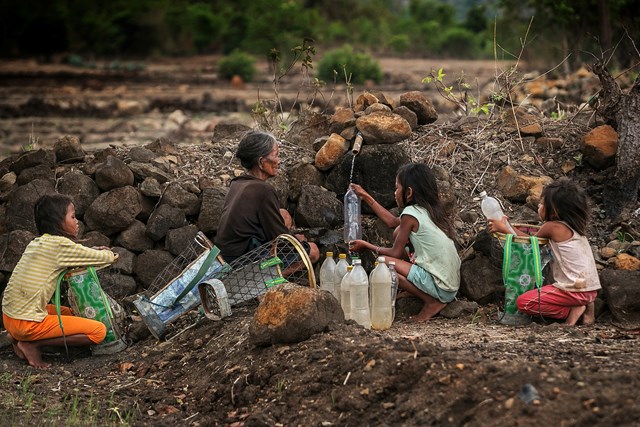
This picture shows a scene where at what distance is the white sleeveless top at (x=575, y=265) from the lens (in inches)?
224

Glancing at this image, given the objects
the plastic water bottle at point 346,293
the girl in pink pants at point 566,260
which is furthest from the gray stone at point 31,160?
the girl in pink pants at point 566,260

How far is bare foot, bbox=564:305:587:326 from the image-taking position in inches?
226

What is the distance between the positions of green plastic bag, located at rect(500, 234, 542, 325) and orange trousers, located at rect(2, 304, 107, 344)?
264cm

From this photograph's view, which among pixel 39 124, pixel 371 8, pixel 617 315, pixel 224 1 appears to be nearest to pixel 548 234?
pixel 617 315

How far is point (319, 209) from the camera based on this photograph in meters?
7.16

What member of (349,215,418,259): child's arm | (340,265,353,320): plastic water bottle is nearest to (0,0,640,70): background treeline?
(349,215,418,259): child's arm

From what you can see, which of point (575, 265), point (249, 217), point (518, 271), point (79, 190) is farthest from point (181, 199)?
point (575, 265)

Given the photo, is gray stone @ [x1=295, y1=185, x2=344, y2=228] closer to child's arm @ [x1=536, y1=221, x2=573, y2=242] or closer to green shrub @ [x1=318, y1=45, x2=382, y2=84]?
child's arm @ [x1=536, y1=221, x2=573, y2=242]

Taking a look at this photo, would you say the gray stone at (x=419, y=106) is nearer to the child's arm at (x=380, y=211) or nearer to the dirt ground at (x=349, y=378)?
the child's arm at (x=380, y=211)

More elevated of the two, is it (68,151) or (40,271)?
(68,151)

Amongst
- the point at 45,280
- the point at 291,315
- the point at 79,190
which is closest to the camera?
the point at 291,315

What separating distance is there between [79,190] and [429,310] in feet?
9.92

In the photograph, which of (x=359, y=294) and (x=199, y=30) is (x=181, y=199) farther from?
(x=199, y=30)

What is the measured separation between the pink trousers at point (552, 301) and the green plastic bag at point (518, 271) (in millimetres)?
74
